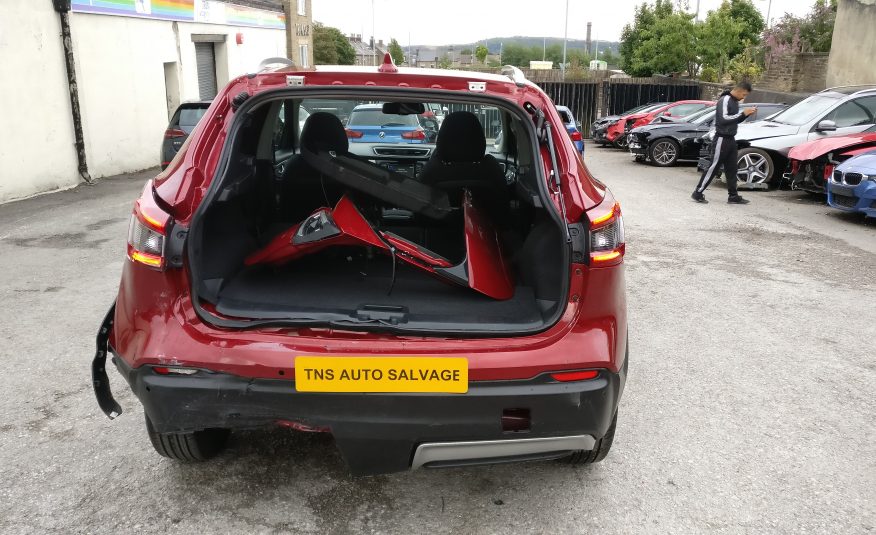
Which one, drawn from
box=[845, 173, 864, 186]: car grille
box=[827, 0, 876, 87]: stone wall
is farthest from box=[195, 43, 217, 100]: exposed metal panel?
box=[827, 0, 876, 87]: stone wall

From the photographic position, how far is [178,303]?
108 inches

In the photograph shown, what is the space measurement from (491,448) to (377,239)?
103 centimetres

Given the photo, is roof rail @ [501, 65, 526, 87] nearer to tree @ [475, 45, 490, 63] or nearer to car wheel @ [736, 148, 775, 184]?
car wheel @ [736, 148, 775, 184]

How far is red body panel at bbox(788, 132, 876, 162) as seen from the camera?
34.6 ft

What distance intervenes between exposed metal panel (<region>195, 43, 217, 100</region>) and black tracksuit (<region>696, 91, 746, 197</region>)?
1419 cm

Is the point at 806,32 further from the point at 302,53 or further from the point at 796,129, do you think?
the point at 302,53

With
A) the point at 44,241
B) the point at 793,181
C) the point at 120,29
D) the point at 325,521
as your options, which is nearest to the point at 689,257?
the point at 793,181

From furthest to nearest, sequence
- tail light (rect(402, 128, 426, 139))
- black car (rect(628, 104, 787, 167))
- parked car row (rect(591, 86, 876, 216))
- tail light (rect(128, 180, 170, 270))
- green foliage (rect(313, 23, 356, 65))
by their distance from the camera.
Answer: green foliage (rect(313, 23, 356, 65))
black car (rect(628, 104, 787, 167))
parked car row (rect(591, 86, 876, 216))
tail light (rect(402, 128, 426, 139))
tail light (rect(128, 180, 170, 270))

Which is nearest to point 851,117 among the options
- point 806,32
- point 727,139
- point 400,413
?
point 727,139

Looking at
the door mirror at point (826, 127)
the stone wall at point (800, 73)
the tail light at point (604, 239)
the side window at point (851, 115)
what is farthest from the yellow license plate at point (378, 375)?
the stone wall at point (800, 73)

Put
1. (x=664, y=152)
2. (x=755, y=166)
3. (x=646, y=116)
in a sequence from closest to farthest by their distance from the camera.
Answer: (x=755, y=166) < (x=664, y=152) < (x=646, y=116)

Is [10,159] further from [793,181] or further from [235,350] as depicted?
[793,181]

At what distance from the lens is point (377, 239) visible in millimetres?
3160

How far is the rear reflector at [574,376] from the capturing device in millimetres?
2660
